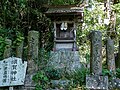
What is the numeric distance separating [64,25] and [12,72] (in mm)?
6447

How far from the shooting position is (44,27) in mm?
14750

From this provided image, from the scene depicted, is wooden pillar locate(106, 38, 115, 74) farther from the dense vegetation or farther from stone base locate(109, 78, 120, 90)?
the dense vegetation

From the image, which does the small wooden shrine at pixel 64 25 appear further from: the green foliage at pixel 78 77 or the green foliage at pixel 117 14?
the green foliage at pixel 78 77

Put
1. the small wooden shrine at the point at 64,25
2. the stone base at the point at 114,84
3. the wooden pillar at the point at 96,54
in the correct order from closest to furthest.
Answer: the wooden pillar at the point at 96,54
the stone base at the point at 114,84
the small wooden shrine at the point at 64,25

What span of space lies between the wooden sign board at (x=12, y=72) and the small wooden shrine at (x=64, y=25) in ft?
19.6

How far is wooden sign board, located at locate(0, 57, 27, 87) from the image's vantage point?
707 cm

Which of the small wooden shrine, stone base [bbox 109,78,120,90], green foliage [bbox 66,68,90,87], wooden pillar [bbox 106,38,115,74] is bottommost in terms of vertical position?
stone base [bbox 109,78,120,90]

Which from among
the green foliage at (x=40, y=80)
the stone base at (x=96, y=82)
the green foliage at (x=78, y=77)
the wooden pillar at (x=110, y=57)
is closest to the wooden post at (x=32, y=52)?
the green foliage at (x=40, y=80)

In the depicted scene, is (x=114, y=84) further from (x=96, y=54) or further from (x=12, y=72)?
(x=12, y=72)

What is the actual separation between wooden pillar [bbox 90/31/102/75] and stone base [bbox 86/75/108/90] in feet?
0.45

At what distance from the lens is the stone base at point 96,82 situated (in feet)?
23.2

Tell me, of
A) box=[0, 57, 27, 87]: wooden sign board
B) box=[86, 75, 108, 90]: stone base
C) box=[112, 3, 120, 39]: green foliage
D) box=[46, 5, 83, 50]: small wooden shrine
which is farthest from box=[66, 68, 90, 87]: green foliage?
box=[112, 3, 120, 39]: green foliage

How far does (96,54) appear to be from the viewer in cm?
723

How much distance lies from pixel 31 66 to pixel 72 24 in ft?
20.7
